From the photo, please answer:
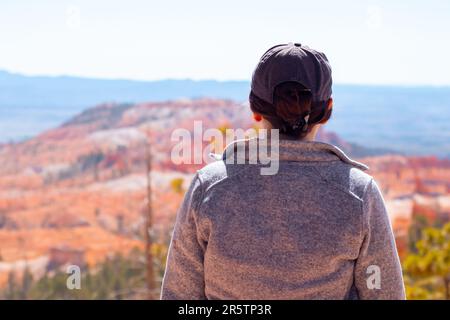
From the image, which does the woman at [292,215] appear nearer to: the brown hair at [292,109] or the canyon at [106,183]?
the brown hair at [292,109]

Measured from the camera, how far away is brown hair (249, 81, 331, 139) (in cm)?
108

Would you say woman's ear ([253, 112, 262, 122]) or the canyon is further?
the canyon

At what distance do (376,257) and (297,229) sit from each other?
0.16 meters

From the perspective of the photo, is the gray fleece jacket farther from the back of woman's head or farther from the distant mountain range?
the distant mountain range

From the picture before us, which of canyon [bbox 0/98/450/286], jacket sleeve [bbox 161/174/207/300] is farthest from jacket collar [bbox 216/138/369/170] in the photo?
canyon [bbox 0/98/450/286]

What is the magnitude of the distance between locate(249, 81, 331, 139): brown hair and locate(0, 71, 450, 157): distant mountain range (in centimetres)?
7465

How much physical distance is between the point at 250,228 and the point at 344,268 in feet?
0.60

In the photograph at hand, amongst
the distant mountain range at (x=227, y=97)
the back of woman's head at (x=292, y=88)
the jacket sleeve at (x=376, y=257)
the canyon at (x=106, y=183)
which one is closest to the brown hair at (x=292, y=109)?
the back of woman's head at (x=292, y=88)

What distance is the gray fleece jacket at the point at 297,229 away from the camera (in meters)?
1.04

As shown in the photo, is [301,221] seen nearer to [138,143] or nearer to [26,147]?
[138,143]

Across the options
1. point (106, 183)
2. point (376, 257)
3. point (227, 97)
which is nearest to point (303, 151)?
point (376, 257)

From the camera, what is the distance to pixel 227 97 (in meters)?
81.8

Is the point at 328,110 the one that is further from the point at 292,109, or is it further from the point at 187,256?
the point at 187,256
